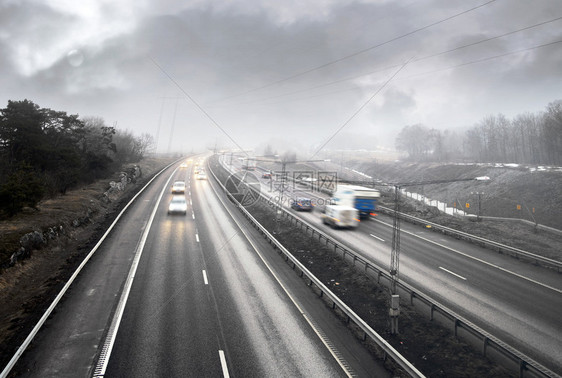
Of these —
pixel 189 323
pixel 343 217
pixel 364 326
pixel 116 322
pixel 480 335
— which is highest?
pixel 343 217

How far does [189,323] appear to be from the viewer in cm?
1384

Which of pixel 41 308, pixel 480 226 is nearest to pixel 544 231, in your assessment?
pixel 480 226

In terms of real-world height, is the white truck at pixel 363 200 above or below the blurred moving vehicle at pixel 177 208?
above

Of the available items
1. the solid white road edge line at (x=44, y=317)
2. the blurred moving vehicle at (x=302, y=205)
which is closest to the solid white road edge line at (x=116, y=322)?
the solid white road edge line at (x=44, y=317)

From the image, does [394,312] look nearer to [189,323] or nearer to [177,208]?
[189,323]

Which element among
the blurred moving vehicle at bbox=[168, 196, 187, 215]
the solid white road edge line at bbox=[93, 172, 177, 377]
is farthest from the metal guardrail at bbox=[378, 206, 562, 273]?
the solid white road edge line at bbox=[93, 172, 177, 377]

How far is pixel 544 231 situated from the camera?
31688mm

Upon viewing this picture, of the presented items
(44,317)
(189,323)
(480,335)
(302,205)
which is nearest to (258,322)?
(189,323)

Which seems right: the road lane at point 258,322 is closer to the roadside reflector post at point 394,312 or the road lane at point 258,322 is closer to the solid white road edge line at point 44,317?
the roadside reflector post at point 394,312

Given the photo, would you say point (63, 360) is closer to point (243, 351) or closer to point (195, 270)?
point (243, 351)

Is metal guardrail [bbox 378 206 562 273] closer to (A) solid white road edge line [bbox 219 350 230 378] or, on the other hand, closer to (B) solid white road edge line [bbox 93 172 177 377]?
(A) solid white road edge line [bbox 219 350 230 378]

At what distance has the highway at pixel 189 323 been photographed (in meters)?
11.1

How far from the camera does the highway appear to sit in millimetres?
11062

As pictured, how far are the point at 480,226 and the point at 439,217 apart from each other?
5.02 m
